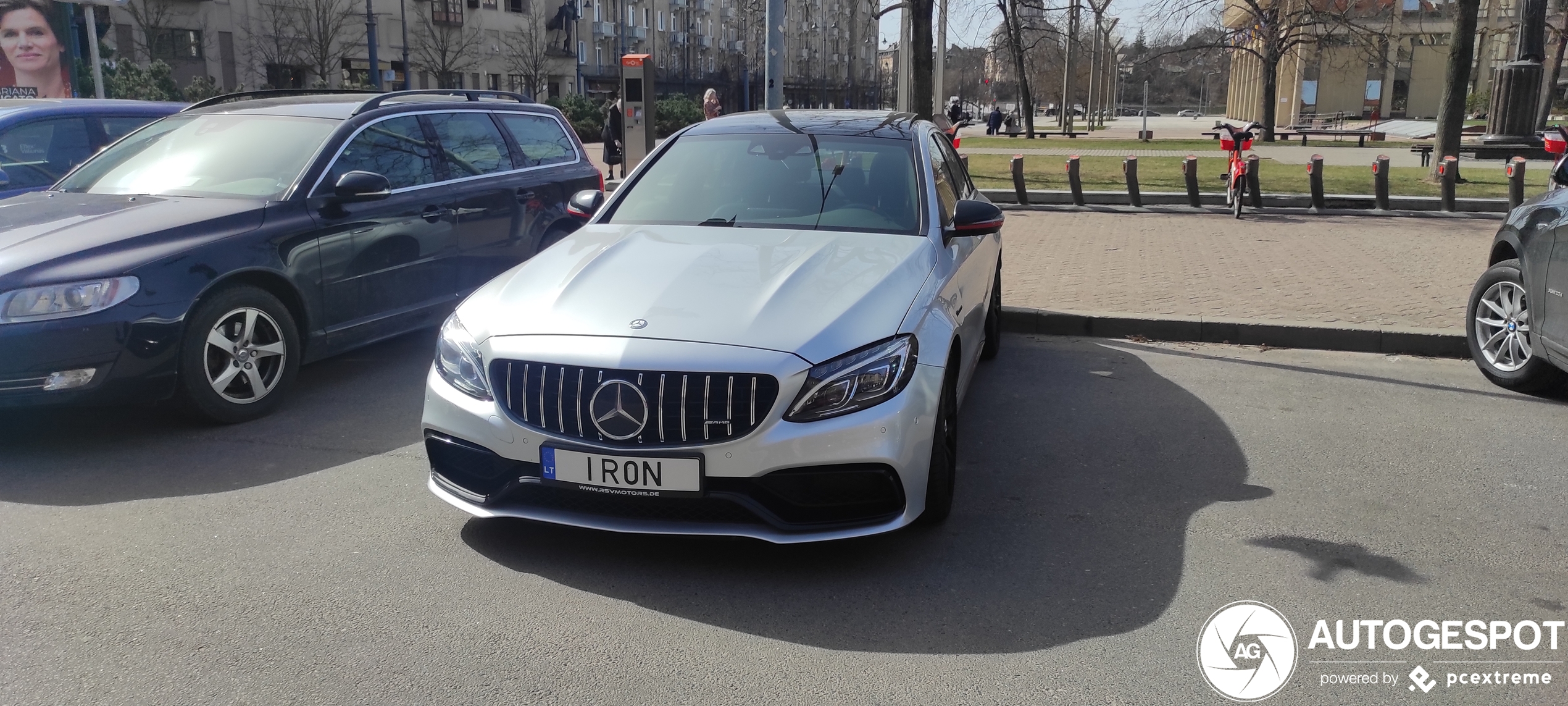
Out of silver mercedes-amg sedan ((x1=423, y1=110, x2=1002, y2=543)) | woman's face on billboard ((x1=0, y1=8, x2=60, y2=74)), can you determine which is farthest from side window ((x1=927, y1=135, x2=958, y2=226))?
woman's face on billboard ((x1=0, y1=8, x2=60, y2=74))

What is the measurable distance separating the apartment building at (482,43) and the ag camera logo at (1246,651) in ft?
72.6

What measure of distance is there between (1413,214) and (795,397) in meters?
13.9

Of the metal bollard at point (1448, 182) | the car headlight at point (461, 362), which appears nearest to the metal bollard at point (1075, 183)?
the metal bollard at point (1448, 182)

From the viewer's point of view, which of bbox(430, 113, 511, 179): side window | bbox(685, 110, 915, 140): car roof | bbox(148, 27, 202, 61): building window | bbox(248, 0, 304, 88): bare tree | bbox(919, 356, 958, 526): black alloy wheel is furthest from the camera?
bbox(248, 0, 304, 88): bare tree

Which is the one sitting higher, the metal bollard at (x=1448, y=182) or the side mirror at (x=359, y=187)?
the side mirror at (x=359, y=187)

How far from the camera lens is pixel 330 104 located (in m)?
6.97

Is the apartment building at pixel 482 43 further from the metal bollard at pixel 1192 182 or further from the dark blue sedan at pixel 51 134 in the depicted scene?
the dark blue sedan at pixel 51 134

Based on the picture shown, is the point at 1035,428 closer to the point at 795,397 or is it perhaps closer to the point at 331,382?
the point at 795,397

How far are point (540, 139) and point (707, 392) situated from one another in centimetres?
531

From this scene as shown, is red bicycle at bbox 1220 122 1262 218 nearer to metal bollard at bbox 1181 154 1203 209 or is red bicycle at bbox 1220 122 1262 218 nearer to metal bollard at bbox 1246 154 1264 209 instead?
metal bollard at bbox 1246 154 1264 209

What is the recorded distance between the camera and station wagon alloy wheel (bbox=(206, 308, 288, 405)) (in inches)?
215

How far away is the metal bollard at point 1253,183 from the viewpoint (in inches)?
590

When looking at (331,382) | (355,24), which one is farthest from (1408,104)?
(331,382)

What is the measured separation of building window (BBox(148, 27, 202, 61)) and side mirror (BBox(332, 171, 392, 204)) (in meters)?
49.5
